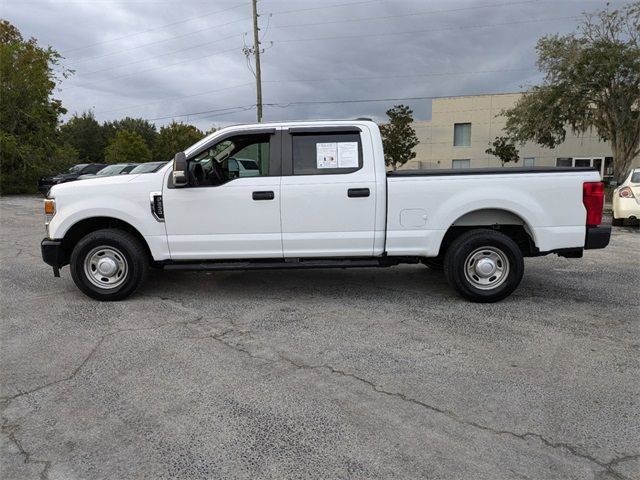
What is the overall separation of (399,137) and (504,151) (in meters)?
7.33

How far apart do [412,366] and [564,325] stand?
76.6 inches

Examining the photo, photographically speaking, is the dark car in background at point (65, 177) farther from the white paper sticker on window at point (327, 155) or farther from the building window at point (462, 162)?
the building window at point (462, 162)

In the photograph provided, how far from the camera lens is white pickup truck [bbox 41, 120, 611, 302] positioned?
528cm

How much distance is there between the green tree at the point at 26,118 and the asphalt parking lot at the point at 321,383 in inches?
943

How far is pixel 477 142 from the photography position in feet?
121

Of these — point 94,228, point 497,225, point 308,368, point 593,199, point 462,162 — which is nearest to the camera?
point 308,368

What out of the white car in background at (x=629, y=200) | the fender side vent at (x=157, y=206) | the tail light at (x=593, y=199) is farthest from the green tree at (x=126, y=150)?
the tail light at (x=593, y=199)

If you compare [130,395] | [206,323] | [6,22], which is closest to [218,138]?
[206,323]

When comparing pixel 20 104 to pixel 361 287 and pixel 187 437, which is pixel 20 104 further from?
pixel 187 437

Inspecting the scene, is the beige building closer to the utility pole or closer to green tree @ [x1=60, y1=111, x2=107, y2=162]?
the utility pole

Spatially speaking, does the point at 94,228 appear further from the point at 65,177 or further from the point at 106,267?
the point at 65,177

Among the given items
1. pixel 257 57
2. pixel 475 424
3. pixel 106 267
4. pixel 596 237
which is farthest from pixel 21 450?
pixel 257 57

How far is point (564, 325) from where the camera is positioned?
4.82m

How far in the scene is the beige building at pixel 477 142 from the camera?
112ft
